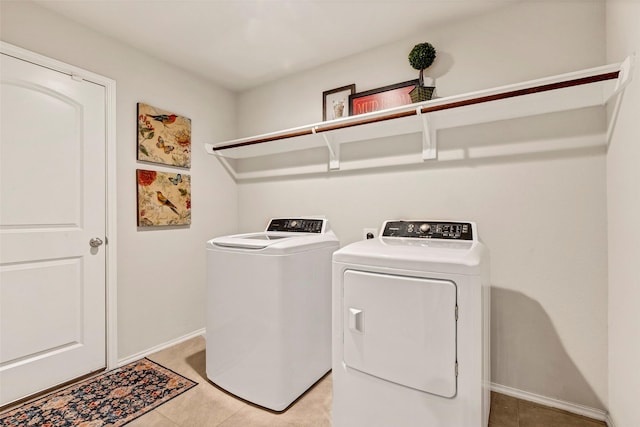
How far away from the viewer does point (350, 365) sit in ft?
4.51

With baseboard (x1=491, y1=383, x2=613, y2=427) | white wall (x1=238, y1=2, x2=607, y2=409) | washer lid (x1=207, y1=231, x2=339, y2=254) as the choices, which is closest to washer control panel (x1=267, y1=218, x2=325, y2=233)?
washer lid (x1=207, y1=231, x2=339, y2=254)

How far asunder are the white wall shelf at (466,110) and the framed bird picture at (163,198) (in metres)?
0.60

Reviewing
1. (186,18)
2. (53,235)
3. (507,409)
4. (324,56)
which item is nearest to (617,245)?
(507,409)

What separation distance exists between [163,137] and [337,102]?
1414 mm

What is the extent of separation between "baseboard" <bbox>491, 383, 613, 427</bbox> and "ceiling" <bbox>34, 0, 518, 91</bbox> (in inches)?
89.4

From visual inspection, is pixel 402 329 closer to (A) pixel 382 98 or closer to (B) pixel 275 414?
(B) pixel 275 414

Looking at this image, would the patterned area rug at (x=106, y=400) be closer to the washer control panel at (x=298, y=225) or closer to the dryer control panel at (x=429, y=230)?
the washer control panel at (x=298, y=225)

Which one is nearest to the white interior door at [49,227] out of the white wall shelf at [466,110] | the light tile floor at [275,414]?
the light tile floor at [275,414]

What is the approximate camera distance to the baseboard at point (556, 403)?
60.8 inches

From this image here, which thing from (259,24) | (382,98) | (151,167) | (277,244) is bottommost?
(277,244)

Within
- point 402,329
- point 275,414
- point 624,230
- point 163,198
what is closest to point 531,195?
point 624,230

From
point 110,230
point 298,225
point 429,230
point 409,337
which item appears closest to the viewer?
point 409,337

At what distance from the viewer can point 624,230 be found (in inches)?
50.9

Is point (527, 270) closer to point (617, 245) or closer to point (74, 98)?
point (617, 245)
